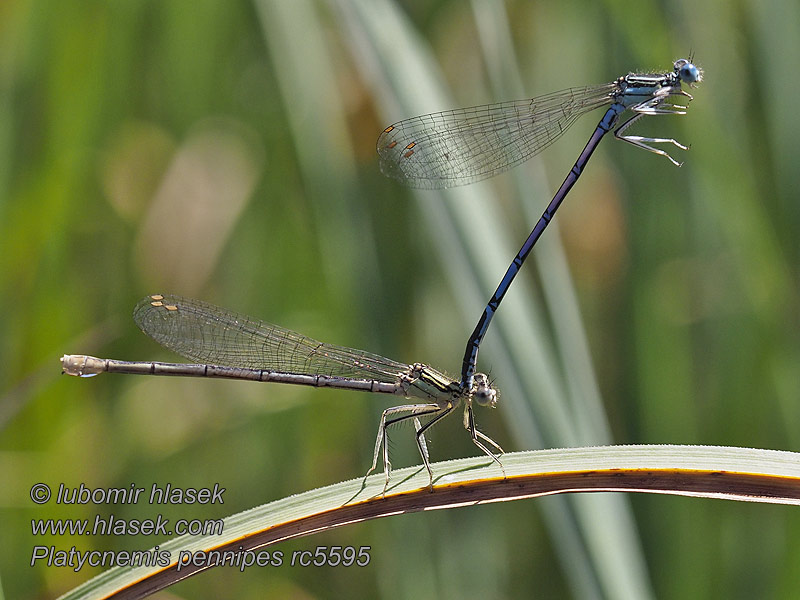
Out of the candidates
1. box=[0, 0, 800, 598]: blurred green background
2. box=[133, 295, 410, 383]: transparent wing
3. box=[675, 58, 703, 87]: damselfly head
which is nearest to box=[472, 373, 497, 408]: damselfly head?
box=[0, 0, 800, 598]: blurred green background

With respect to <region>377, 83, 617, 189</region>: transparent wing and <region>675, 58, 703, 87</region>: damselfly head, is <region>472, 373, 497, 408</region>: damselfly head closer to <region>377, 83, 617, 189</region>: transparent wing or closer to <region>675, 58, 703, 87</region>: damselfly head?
<region>377, 83, 617, 189</region>: transparent wing

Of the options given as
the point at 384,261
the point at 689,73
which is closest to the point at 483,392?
the point at 384,261

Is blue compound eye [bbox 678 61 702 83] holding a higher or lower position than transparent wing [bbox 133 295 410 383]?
higher

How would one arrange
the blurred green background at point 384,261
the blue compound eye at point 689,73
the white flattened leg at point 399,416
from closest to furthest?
the blue compound eye at point 689,73, the white flattened leg at point 399,416, the blurred green background at point 384,261

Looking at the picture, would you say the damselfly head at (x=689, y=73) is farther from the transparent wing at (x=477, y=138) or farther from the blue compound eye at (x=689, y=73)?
the transparent wing at (x=477, y=138)

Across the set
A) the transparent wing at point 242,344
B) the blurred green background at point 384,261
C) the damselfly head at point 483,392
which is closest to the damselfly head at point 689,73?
the blurred green background at point 384,261

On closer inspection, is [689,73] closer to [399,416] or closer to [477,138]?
[477,138]

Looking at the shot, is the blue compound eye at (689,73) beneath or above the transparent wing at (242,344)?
above
